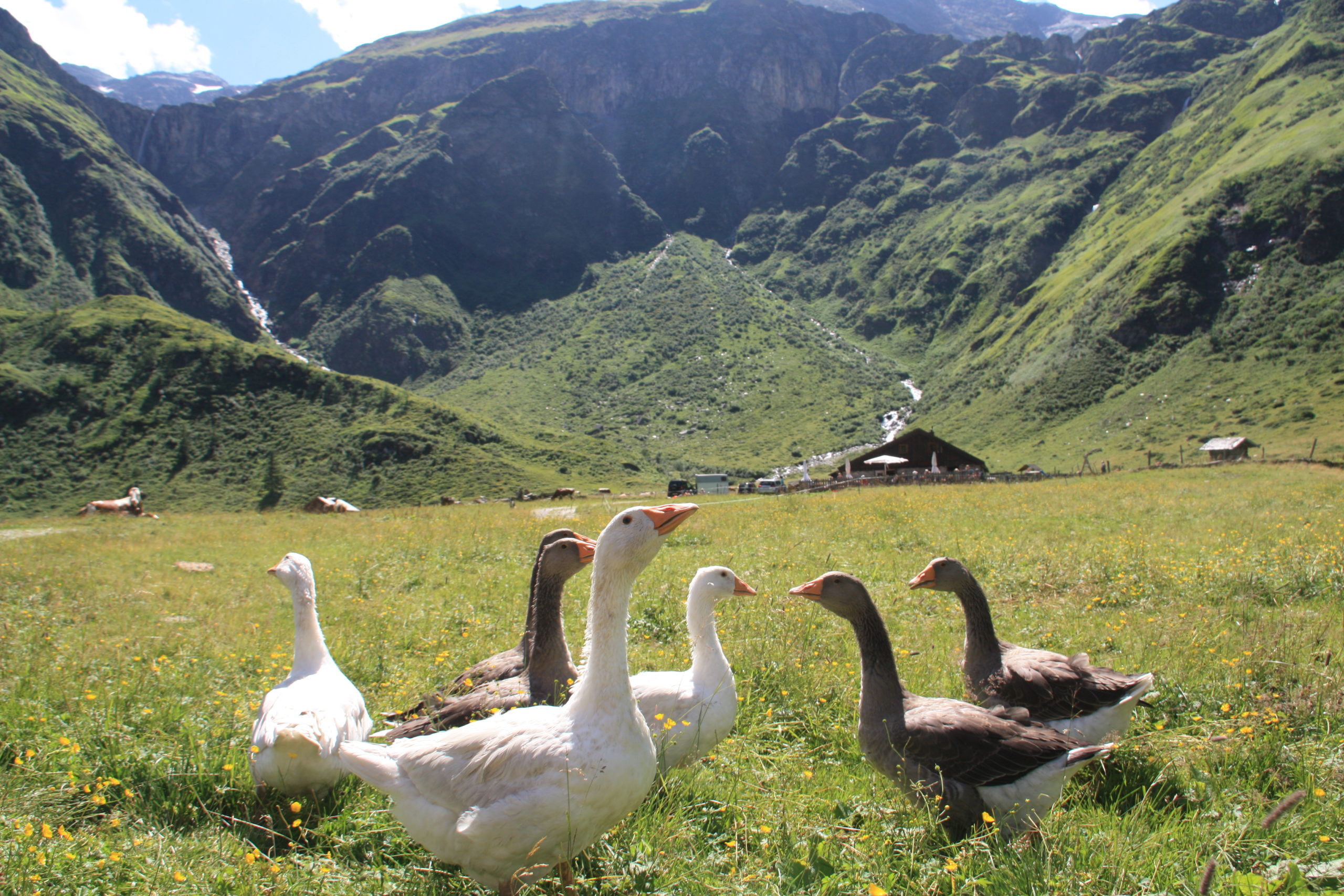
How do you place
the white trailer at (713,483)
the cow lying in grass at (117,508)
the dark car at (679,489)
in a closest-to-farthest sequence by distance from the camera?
1. the cow lying in grass at (117,508)
2. the dark car at (679,489)
3. the white trailer at (713,483)

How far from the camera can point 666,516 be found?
3604 millimetres

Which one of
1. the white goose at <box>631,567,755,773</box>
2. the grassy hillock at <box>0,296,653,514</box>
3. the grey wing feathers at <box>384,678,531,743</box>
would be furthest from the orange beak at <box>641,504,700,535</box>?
the grassy hillock at <box>0,296,653,514</box>

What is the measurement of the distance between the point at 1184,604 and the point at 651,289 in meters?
163

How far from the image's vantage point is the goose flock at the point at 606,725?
329 cm

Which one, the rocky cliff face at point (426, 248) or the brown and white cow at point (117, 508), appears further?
the rocky cliff face at point (426, 248)

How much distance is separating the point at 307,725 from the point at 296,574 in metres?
2.16

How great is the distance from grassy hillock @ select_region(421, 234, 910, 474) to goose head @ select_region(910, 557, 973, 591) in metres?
91.7

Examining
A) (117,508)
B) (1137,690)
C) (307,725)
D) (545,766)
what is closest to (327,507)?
(117,508)

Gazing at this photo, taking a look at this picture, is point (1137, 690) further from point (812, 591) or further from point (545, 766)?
point (545, 766)

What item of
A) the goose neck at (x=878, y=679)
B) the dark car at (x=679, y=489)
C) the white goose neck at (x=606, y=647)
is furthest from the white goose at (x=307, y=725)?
the dark car at (x=679, y=489)

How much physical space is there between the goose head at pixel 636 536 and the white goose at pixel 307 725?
7.38 feet

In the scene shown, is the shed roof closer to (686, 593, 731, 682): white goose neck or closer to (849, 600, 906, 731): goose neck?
(849, 600, 906, 731): goose neck

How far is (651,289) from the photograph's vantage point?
16600 centimetres

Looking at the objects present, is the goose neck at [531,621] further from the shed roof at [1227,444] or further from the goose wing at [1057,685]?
the shed roof at [1227,444]
